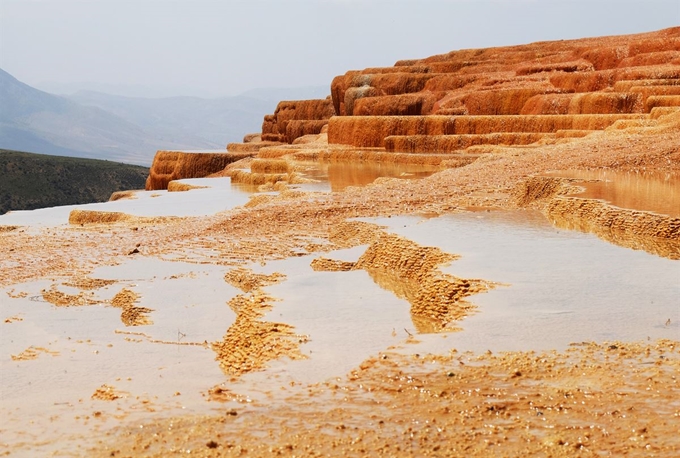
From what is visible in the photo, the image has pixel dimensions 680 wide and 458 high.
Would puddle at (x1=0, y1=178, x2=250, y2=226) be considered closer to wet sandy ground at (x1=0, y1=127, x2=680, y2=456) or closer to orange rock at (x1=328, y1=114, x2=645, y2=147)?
wet sandy ground at (x1=0, y1=127, x2=680, y2=456)

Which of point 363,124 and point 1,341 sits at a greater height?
point 363,124

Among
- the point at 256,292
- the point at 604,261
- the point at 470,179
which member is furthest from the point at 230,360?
the point at 470,179

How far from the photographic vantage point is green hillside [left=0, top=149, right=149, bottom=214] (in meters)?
60.1

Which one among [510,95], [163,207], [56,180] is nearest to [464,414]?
[163,207]

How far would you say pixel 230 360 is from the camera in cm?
718

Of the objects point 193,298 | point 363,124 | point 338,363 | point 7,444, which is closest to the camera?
point 7,444

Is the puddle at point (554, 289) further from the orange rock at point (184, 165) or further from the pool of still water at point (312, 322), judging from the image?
the orange rock at point (184, 165)

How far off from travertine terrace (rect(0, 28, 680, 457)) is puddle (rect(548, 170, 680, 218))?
14 centimetres

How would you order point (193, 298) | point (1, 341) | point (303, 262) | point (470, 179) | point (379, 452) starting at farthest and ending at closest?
point (470, 179) → point (303, 262) → point (193, 298) → point (1, 341) → point (379, 452)

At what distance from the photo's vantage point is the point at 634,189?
12.7 m

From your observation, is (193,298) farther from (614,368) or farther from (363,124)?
(363,124)

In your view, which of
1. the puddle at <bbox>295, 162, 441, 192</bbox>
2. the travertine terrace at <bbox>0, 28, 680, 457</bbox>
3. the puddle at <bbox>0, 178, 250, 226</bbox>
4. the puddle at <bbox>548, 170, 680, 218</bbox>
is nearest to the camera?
the travertine terrace at <bbox>0, 28, 680, 457</bbox>

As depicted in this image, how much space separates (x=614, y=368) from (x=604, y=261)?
3.14m

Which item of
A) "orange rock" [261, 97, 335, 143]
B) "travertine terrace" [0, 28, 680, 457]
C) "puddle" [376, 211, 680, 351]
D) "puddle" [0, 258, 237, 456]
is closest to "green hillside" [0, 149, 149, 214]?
"orange rock" [261, 97, 335, 143]
